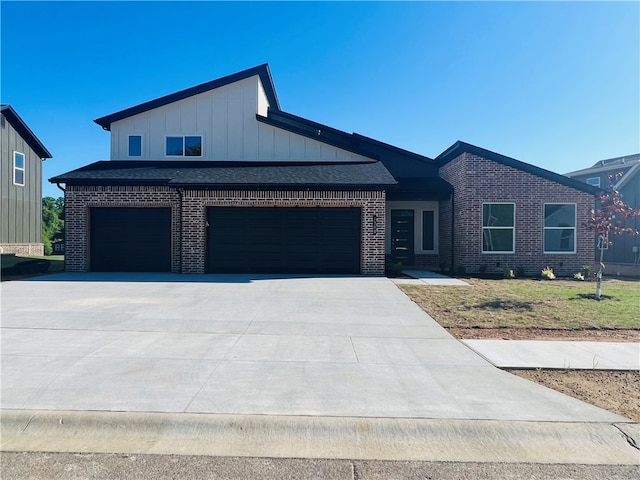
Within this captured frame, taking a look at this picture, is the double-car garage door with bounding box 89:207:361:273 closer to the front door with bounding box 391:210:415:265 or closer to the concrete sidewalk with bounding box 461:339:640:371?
the front door with bounding box 391:210:415:265

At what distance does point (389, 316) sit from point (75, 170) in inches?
569

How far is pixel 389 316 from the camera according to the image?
786cm

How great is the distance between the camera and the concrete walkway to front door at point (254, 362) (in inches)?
154

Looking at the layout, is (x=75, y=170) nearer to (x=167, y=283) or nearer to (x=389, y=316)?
(x=167, y=283)

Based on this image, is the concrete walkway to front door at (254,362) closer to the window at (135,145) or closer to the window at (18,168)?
the window at (135,145)

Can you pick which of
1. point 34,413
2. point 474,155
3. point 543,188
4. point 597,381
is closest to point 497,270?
point 543,188

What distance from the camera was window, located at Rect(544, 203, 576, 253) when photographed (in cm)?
1472

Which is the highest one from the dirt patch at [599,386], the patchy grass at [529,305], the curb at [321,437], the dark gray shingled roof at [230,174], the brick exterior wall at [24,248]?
the dark gray shingled roof at [230,174]

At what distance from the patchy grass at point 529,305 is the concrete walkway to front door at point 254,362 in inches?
37.7

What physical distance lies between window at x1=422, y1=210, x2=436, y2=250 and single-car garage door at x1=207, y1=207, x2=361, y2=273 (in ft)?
15.8

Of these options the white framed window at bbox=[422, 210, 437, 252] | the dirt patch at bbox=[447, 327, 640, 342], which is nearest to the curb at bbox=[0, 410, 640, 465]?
the dirt patch at bbox=[447, 327, 640, 342]

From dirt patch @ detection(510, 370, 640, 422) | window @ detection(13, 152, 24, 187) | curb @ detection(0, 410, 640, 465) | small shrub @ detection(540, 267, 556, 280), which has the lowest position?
curb @ detection(0, 410, 640, 465)

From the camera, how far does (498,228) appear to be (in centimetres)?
1474

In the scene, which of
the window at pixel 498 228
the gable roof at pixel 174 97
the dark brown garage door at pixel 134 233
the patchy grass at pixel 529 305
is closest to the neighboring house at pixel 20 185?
the gable roof at pixel 174 97
